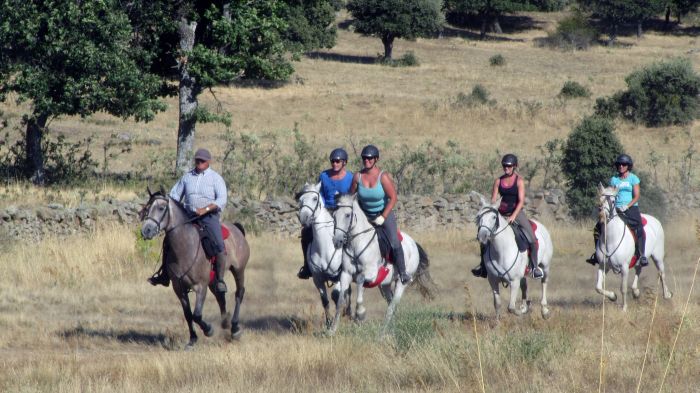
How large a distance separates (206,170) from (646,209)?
58.1 feet

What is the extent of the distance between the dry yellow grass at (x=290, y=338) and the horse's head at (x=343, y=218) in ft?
3.80

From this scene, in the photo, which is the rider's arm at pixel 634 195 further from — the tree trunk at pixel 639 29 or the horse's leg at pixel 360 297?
the tree trunk at pixel 639 29

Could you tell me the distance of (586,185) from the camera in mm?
29234

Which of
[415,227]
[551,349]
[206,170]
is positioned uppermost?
[206,170]

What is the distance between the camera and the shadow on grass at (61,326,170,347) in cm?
1364

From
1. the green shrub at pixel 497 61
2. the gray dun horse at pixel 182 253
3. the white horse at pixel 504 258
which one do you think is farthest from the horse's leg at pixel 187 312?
the green shrub at pixel 497 61

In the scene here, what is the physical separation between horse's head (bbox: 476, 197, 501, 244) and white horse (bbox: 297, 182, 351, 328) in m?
1.92

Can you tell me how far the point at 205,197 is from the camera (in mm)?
13078

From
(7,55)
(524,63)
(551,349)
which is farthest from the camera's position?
(524,63)

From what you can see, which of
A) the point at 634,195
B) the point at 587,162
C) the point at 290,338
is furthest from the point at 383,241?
the point at 587,162

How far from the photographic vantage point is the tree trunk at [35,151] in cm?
2719

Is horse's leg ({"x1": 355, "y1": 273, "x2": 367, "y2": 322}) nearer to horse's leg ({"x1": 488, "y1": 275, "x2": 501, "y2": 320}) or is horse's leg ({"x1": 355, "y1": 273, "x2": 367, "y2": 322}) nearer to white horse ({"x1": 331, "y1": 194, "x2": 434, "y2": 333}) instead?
white horse ({"x1": 331, "y1": 194, "x2": 434, "y2": 333})

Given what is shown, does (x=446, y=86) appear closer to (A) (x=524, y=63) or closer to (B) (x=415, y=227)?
(A) (x=524, y=63)

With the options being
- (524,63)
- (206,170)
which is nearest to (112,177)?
(206,170)
